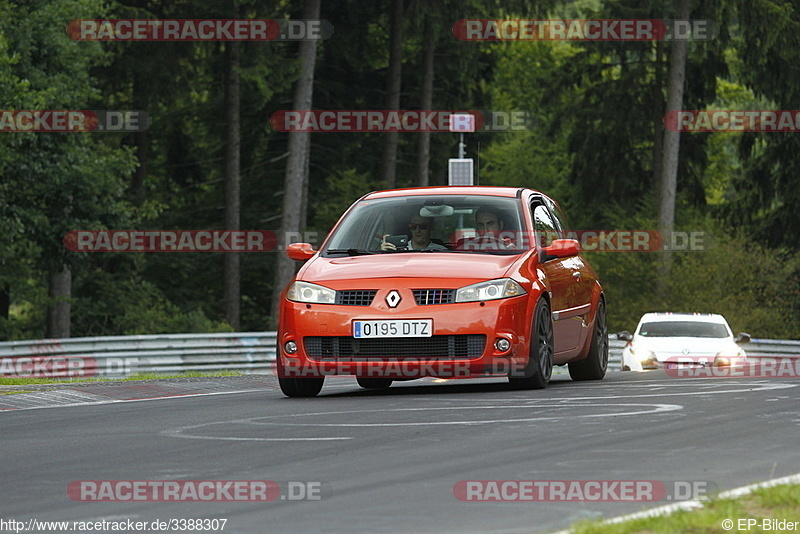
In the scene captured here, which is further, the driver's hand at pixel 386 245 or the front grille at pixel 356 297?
the driver's hand at pixel 386 245

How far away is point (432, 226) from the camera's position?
1349 centimetres

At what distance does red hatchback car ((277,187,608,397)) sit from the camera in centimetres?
1224

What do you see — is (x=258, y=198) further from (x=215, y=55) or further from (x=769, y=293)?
(x=769, y=293)

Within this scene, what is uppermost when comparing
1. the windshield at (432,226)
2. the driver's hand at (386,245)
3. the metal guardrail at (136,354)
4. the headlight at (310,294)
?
the windshield at (432,226)

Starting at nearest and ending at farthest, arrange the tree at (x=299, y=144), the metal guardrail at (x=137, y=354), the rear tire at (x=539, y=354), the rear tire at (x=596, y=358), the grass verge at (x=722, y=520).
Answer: the grass verge at (x=722, y=520) < the rear tire at (x=539, y=354) < the rear tire at (x=596, y=358) < the metal guardrail at (x=137, y=354) < the tree at (x=299, y=144)

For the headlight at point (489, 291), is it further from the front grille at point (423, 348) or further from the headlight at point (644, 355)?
the headlight at point (644, 355)

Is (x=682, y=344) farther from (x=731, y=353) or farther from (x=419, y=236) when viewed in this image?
(x=419, y=236)

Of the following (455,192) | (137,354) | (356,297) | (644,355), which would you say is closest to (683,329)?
(644,355)

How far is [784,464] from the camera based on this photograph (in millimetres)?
8023

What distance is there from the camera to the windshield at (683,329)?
2644 centimetres

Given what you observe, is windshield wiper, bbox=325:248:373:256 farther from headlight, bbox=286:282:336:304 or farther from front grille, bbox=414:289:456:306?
front grille, bbox=414:289:456:306

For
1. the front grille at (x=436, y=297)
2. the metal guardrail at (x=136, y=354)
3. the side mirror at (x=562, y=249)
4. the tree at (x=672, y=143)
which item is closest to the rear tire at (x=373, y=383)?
the side mirror at (x=562, y=249)

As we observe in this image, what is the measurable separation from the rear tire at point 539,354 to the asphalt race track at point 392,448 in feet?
0.62

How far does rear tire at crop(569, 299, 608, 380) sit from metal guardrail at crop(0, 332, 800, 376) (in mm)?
12201
